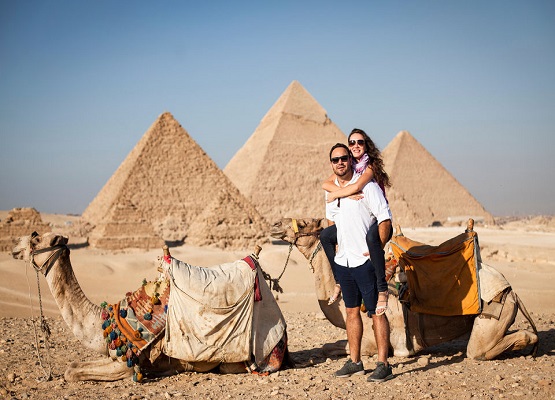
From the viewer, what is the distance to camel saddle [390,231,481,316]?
15.3ft

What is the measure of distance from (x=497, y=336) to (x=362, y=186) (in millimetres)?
1615

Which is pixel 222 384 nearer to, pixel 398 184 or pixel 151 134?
pixel 151 134

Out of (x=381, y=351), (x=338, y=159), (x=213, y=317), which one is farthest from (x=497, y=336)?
(x=213, y=317)

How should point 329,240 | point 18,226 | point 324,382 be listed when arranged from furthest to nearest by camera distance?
1. point 18,226
2. point 329,240
3. point 324,382

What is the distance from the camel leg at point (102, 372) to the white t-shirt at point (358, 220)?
5.62 ft

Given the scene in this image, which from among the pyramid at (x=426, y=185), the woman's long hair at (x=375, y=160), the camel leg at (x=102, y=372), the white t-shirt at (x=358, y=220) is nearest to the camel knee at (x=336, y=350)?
the white t-shirt at (x=358, y=220)

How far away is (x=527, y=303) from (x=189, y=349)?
6.97m

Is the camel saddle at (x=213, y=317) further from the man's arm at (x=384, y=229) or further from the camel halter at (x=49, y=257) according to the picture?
the man's arm at (x=384, y=229)

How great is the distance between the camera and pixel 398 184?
67.6 meters

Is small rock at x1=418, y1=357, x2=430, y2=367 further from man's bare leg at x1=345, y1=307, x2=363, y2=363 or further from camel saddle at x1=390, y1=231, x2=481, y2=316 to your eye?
man's bare leg at x1=345, y1=307, x2=363, y2=363

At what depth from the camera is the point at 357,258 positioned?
4.21 m

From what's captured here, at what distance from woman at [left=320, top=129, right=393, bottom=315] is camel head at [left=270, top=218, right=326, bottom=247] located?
0.35 m

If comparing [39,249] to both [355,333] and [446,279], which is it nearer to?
[355,333]

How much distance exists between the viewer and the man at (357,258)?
4168 mm
